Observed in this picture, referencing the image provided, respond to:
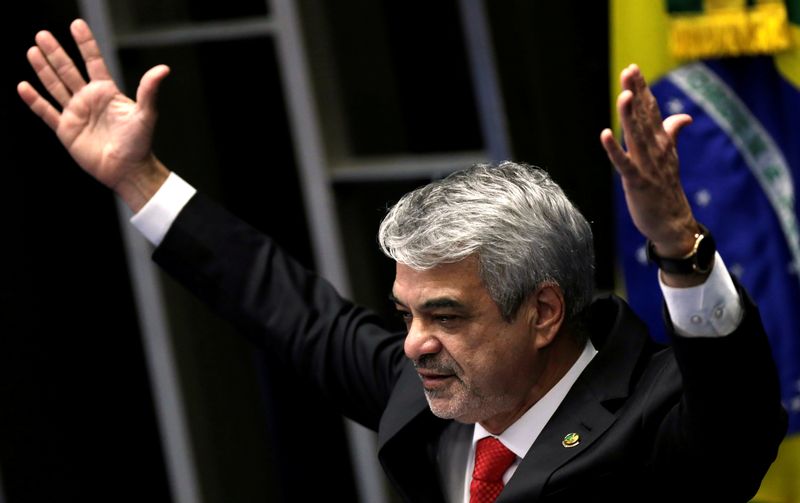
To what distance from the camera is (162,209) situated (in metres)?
2.52

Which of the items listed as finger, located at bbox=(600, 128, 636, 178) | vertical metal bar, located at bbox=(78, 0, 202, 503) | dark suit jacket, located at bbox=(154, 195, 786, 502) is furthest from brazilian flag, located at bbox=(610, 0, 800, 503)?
vertical metal bar, located at bbox=(78, 0, 202, 503)

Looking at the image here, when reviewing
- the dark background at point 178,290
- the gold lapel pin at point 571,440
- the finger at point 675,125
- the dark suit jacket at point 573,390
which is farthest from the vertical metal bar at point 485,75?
the finger at point 675,125

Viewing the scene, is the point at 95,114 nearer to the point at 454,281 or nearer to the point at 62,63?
the point at 62,63

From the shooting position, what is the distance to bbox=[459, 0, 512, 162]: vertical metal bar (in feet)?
11.6

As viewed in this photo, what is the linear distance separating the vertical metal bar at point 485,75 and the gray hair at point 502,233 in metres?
1.50

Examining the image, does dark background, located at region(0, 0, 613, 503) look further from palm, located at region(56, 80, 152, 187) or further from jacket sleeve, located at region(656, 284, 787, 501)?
jacket sleeve, located at region(656, 284, 787, 501)

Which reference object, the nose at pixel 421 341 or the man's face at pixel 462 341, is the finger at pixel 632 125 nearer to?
the man's face at pixel 462 341

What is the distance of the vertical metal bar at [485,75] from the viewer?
11.6 feet

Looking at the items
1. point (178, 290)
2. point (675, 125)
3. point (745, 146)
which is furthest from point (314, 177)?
point (675, 125)

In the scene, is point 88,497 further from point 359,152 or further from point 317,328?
point 317,328

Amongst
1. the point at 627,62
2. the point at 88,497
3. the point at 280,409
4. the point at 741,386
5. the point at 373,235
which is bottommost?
the point at 88,497

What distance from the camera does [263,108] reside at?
4270mm

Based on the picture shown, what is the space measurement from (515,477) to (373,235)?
2.26 metres

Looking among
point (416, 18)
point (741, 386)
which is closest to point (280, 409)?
point (416, 18)
